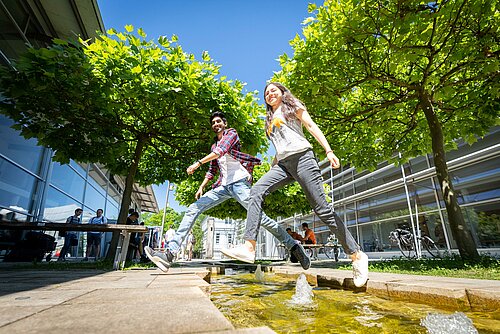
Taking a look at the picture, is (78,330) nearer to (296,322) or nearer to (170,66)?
(296,322)

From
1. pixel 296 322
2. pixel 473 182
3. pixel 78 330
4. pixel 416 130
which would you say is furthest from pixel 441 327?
pixel 473 182

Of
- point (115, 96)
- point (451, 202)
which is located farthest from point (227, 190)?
point (451, 202)

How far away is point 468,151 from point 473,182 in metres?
1.26

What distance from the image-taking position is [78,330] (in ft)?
2.43

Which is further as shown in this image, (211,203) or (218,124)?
(218,124)

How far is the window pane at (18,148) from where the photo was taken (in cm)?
659

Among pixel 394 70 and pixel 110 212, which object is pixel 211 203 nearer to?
pixel 394 70

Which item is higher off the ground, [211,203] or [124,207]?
[124,207]

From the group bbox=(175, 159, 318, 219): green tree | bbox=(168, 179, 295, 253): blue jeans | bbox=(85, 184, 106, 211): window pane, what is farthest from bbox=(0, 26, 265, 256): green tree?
bbox=(85, 184, 106, 211): window pane

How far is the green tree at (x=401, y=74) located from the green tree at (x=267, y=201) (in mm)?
5032

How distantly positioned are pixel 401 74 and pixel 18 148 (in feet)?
32.9

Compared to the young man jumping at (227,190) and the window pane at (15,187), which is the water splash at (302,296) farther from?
A: the window pane at (15,187)

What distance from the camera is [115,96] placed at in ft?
17.7

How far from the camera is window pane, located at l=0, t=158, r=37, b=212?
20.9 feet
